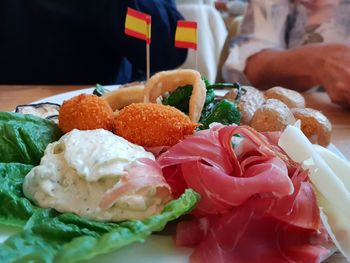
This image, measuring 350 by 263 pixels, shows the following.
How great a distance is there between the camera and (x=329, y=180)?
818mm

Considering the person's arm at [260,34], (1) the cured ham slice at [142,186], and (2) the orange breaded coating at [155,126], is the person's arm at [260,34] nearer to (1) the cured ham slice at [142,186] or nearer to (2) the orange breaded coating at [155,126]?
(2) the orange breaded coating at [155,126]

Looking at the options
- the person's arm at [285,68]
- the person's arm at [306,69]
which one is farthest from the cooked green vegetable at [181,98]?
the person's arm at [285,68]

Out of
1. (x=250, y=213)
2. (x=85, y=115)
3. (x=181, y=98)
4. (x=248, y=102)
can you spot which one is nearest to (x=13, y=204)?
(x=85, y=115)

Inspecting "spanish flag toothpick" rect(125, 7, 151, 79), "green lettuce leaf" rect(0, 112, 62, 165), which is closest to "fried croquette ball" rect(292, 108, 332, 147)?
"spanish flag toothpick" rect(125, 7, 151, 79)

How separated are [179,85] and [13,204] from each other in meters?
0.48

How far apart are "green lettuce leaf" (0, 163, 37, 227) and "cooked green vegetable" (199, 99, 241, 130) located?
40 centimetres

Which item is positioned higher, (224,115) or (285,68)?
(224,115)

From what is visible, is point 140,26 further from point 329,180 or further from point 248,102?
point 329,180

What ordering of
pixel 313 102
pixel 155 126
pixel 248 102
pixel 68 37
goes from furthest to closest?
pixel 68 37 → pixel 313 102 → pixel 248 102 → pixel 155 126

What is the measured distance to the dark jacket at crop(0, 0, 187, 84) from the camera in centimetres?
193

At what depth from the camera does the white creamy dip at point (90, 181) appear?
0.78 m

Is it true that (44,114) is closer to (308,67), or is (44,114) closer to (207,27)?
(308,67)

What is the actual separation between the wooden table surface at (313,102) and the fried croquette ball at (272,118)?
7.5 inches

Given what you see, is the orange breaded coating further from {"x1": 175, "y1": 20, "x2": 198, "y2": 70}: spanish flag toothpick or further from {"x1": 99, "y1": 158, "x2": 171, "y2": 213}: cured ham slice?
{"x1": 175, "y1": 20, "x2": 198, "y2": 70}: spanish flag toothpick
